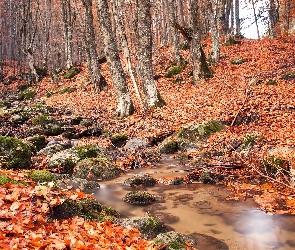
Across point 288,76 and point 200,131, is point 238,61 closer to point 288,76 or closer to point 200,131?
point 288,76

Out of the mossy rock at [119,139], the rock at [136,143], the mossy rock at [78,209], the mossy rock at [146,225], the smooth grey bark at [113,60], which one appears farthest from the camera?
the smooth grey bark at [113,60]

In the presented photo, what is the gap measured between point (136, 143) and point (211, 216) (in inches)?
219

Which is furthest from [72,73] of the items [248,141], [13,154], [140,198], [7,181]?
[7,181]

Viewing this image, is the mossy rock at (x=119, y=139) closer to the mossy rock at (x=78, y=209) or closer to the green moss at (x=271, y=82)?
the mossy rock at (x=78, y=209)

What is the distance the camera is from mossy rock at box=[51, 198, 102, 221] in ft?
14.3

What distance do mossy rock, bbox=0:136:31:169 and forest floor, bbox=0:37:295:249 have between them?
1458 mm

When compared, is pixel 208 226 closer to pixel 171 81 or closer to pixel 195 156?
pixel 195 156

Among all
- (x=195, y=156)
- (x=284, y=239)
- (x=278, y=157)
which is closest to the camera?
(x=284, y=239)

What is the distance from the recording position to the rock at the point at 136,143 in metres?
10.4

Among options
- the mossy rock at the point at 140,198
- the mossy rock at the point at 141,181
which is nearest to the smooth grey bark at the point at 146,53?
the mossy rock at the point at 141,181

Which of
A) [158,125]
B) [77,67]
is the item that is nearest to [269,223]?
[158,125]

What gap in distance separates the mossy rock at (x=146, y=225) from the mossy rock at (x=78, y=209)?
47 cm

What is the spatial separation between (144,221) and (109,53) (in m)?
11.1

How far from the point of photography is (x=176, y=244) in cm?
405
